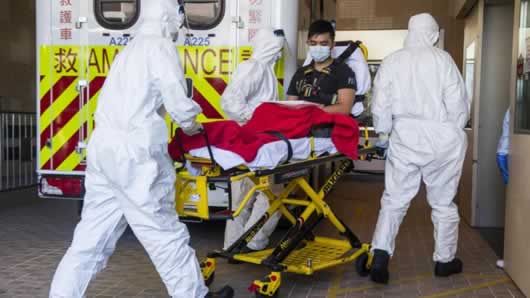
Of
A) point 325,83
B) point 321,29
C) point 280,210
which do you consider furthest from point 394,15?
point 280,210

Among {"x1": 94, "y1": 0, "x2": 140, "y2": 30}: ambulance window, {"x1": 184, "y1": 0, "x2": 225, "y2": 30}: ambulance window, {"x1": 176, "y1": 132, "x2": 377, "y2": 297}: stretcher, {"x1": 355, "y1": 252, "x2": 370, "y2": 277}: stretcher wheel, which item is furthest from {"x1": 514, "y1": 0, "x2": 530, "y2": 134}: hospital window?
{"x1": 94, "y1": 0, "x2": 140, "y2": 30}: ambulance window

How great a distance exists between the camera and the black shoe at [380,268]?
433 centimetres

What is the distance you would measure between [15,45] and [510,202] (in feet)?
22.6

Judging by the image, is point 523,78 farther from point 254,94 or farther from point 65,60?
point 65,60

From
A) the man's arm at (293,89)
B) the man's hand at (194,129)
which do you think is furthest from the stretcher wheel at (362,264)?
the man's hand at (194,129)

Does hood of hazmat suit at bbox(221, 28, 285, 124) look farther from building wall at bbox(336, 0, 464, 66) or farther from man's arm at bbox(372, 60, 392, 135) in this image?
building wall at bbox(336, 0, 464, 66)

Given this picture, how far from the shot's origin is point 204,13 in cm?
496

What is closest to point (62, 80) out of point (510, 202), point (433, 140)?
point (433, 140)

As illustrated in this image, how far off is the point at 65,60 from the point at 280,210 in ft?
7.26

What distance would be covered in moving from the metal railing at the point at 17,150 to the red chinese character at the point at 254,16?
438cm

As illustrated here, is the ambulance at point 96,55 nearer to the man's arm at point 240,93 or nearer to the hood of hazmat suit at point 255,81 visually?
the hood of hazmat suit at point 255,81

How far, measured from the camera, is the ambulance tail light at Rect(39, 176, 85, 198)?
16.6 ft

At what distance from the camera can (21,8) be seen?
866cm

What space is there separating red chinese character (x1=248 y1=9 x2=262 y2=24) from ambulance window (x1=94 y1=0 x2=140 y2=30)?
36.3 inches
